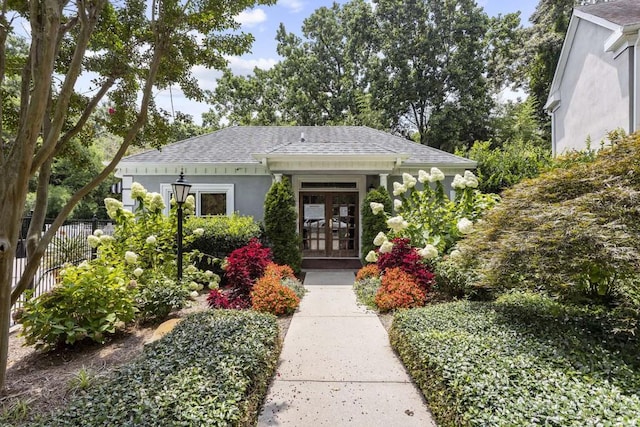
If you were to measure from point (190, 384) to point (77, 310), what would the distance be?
2.67m

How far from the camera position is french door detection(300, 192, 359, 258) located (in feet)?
36.2

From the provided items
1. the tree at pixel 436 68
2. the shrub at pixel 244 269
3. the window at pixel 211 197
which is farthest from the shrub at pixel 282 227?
the tree at pixel 436 68

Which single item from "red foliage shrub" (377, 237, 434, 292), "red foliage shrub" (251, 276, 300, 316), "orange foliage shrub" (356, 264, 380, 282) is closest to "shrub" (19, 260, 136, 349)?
"red foliage shrub" (251, 276, 300, 316)

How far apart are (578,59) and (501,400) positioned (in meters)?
11.5

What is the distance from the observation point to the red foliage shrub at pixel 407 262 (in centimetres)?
612

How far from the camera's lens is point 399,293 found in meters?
5.77

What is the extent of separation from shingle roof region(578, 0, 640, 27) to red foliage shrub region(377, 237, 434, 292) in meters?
6.71

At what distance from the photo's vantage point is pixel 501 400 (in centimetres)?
250

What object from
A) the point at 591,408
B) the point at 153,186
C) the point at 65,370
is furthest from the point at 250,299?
the point at 153,186

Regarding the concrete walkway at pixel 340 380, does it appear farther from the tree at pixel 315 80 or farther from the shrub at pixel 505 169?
the tree at pixel 315 80

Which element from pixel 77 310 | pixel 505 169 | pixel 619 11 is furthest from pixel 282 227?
pixel 619 11

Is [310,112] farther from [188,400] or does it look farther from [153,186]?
[188,400]

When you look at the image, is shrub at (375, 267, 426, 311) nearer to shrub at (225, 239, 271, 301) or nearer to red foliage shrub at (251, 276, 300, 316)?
red foliage shrub at (251, 276, 300, 316)

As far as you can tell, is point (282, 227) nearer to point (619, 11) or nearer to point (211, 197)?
point (211, 197)
